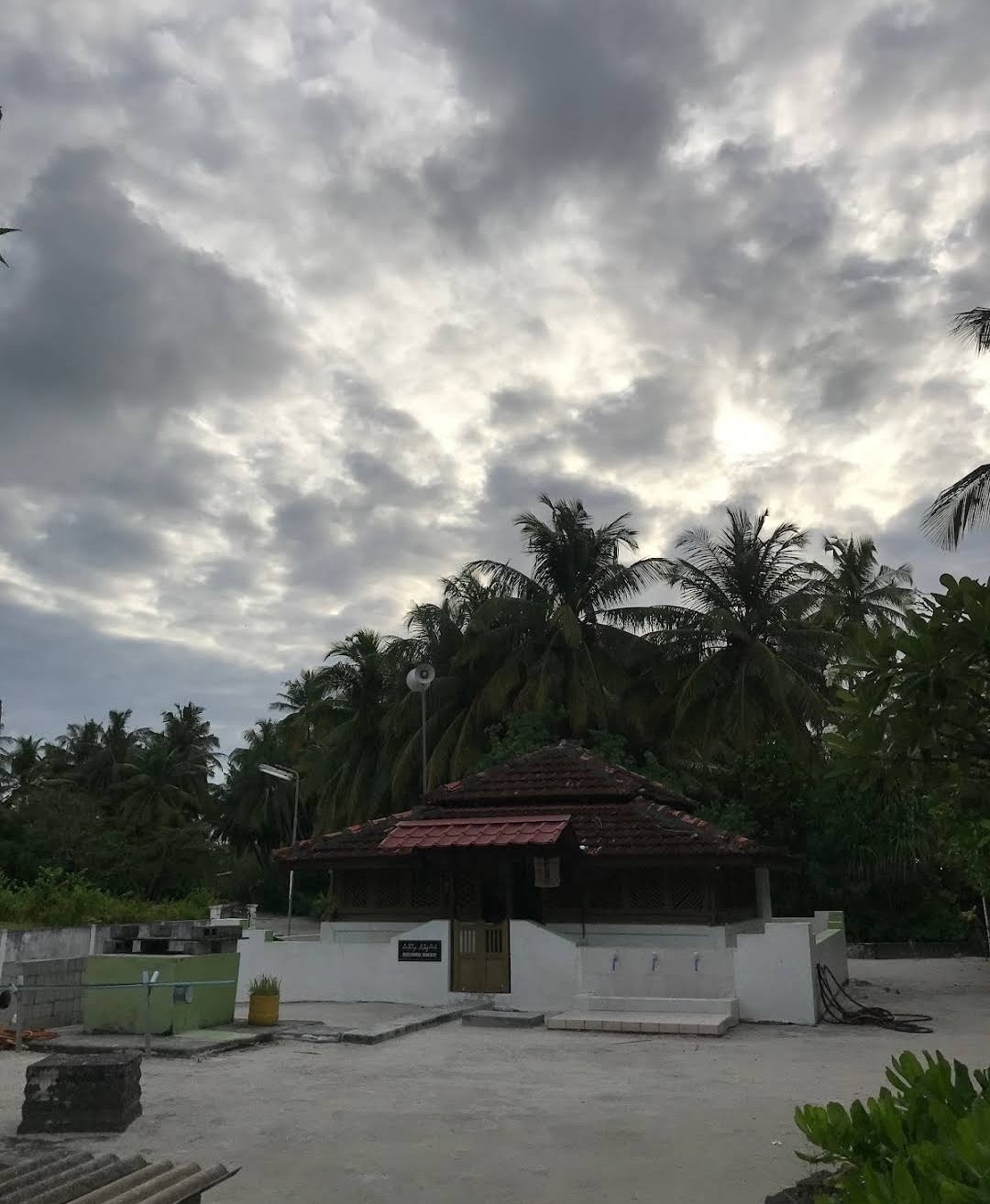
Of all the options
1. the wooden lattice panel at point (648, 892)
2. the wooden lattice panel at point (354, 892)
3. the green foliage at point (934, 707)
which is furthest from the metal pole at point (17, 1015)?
the green foliage at point (934, 707)

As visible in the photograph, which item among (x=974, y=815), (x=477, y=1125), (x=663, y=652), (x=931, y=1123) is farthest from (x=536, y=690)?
(x=931, y=1123)

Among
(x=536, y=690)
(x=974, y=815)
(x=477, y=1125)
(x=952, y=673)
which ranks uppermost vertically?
(x=536, y=690)

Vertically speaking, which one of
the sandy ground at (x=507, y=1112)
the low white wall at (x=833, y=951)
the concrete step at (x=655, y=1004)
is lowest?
the sandy ground at (x=507, y=1112)

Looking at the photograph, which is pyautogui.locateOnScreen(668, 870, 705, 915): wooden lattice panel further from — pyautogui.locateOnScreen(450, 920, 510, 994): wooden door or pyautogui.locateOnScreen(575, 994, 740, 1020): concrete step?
pyautogui.locateOnScreen(450, 920, 510, 994): wooden door

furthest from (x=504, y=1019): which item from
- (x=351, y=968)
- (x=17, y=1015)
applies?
Answer: (x=17, y=1015)

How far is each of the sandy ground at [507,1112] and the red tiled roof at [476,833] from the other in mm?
3024

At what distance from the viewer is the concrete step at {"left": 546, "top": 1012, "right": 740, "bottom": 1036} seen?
13.1 metres

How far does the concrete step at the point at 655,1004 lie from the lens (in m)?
14.3

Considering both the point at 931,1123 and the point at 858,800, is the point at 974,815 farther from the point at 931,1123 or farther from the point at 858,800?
the point at 858,800

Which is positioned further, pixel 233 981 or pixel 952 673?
pixel 233 981

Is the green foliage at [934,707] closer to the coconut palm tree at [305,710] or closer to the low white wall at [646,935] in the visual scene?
the low white wall at [646,935]

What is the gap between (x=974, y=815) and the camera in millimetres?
5438

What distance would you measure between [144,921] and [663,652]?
16.4m

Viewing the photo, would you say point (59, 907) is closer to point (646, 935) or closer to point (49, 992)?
point (49, 992)
